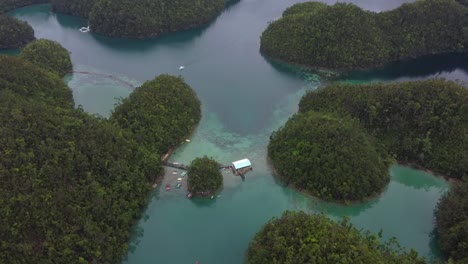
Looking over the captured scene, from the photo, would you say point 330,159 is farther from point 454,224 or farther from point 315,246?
point 454,224

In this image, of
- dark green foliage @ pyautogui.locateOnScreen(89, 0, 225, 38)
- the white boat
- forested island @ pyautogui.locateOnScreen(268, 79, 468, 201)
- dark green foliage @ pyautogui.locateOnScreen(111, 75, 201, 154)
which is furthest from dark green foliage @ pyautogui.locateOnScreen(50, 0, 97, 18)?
forested island @ pyautogui.locateOnScreen(268, 79, 468, 201)

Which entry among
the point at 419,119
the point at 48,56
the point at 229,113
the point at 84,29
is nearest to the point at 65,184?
the point at 229,113

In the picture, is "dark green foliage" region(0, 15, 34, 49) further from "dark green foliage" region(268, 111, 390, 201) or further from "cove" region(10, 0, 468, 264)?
"dark green foliage" region(268, 111, 390, 201)

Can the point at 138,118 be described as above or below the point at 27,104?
below

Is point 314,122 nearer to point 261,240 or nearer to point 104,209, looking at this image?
point 261,240

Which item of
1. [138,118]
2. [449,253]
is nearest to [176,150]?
[138,118]
